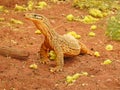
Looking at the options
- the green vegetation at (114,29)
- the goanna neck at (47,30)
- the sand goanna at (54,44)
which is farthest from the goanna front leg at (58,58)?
the green vegetation at (114,29)

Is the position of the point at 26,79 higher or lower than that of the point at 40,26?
lower

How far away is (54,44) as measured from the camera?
8.71 metres

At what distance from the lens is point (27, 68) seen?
855 cm

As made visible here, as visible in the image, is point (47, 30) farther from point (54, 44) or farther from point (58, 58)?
point (58, 58)

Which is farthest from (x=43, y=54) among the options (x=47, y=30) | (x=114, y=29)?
(x=114, y=29)

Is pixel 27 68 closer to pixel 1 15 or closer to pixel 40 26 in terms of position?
pixel 40 26

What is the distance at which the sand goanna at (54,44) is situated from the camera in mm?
8469

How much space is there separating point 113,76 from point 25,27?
4177 millimetres

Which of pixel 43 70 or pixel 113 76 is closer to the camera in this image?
pixel 113 76

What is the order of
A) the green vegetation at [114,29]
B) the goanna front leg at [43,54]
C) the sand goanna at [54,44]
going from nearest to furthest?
the sand goanna at [54,44] < the goanna front leg at [43,54] < the green vegetation at [114,29]

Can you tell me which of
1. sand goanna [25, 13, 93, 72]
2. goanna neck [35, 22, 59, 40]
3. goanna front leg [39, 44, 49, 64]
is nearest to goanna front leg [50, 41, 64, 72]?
sand goanna [25, 13, 93, 72]

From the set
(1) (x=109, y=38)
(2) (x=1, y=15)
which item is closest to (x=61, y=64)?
(1) (x=109, y=38)

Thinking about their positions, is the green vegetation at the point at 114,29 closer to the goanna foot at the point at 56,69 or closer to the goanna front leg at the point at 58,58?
the goanna front leg at the point at 58,58

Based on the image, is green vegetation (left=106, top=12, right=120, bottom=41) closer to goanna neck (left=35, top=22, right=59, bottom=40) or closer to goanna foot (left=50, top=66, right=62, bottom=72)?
goanna neck (left=35, top=22, right=59, bottom=40)
